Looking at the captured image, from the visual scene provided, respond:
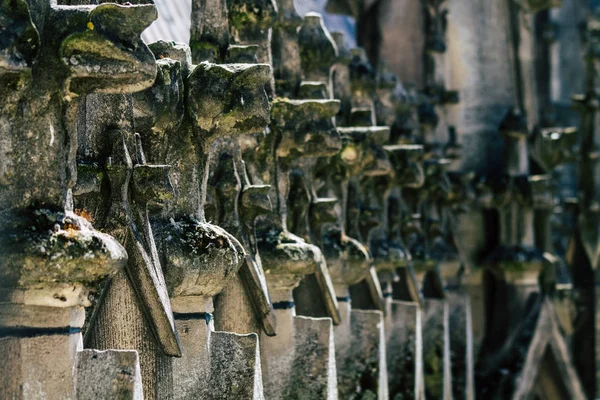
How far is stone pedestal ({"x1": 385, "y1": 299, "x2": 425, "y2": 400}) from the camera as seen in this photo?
20516 mm

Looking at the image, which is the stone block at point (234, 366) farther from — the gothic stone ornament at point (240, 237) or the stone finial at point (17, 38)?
the stone finial at point (17, 38)

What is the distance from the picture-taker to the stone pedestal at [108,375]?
8.76 metres

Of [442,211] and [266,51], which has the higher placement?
[266,51]

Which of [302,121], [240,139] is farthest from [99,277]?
[302,121]

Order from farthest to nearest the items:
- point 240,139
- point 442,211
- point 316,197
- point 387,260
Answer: point 442,211, point 387,260, point 316,197, point 240,139

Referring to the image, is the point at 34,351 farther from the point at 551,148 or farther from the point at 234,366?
the point at 551,148

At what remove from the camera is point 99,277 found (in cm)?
845

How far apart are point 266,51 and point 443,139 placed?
45.8ft

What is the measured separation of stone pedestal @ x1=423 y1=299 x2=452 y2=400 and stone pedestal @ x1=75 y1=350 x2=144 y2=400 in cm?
1452

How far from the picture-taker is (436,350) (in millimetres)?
23797

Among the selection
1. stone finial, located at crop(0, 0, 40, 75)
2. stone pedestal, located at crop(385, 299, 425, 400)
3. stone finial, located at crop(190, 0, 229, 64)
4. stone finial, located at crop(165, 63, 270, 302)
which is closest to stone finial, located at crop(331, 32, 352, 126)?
stone pedestal, located at crop(385, 299, 425, 400)

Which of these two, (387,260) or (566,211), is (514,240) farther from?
(387,260)

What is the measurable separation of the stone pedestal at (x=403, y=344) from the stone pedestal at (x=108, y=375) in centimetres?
1177

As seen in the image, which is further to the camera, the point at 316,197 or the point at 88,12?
the point at 316,197
